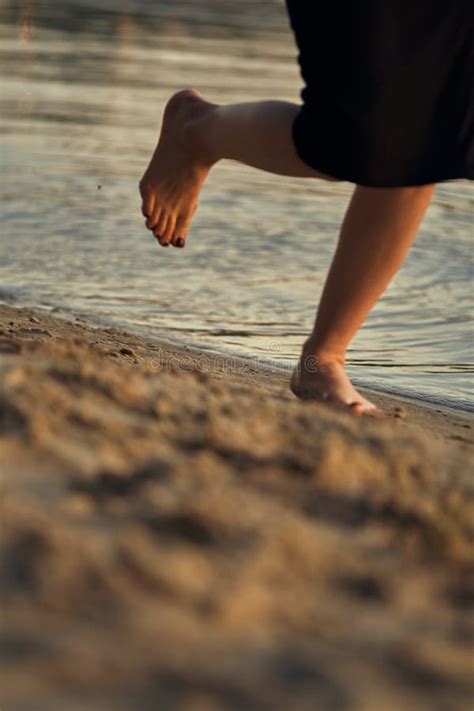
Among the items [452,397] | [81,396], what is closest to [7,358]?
[81,396]

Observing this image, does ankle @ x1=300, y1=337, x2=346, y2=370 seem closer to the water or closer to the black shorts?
the black shorts

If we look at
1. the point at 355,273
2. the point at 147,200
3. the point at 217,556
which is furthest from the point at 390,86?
the point at 217,556

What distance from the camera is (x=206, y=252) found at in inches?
216

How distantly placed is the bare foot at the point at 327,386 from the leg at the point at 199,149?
0.41 meters

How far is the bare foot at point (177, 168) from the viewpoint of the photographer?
315cm

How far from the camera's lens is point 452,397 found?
12.9 feet

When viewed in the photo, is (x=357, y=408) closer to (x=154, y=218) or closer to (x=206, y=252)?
(x=154, y=218)

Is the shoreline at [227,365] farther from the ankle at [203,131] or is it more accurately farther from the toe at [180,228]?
the ankle at [203,131]

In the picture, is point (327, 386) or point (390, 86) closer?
point (390, 86)

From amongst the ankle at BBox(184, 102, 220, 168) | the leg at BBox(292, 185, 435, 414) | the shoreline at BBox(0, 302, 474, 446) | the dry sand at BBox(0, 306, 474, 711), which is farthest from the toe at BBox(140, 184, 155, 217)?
the dry sand at BBox(0, 306, 474, 711)

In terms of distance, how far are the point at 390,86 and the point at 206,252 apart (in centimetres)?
298
